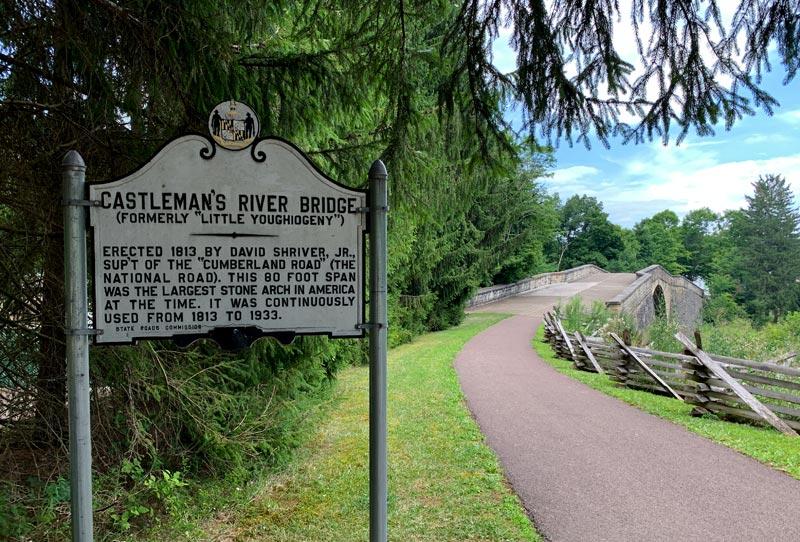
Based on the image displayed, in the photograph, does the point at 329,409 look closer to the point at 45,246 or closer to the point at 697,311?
the point at 45,246

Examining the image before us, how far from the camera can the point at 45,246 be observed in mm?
3789

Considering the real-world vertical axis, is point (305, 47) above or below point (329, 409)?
above

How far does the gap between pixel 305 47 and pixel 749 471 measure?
6.95 metres

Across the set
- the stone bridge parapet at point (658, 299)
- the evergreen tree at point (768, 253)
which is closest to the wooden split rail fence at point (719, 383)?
the stone bridge parapet at point (658, 299)

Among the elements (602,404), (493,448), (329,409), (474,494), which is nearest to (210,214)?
(474,494)

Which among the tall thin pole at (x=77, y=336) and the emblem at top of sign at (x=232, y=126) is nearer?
the tall thin pole at (x=77, y=336)

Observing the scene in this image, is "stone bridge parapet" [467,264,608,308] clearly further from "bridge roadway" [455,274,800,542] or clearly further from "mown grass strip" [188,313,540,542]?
"mown grass strip" [188,313,540,542]

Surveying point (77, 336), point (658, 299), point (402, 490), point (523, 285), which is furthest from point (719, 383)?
point (523, 285)

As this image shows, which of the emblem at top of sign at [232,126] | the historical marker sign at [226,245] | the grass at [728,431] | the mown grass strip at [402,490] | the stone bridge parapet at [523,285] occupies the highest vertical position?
the emblem at top of sign at [232,126]

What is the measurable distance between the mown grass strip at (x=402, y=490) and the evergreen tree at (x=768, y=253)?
7413 cm

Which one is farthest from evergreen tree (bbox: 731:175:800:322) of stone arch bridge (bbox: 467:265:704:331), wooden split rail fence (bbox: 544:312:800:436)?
wooden split rail fence (bbox: 544:312:800:436)

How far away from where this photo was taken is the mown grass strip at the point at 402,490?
462 centimetres

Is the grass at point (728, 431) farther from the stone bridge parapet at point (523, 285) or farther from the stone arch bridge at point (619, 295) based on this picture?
the stone bridge parapet at point (523, 285)

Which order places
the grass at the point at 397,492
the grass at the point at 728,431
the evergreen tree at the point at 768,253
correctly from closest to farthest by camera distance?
the grass at the point at 397,492, the grass at the point at 728,431, the evergreen tree at the point at 768,253
